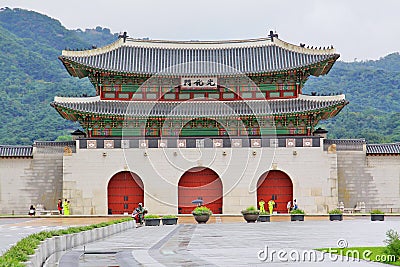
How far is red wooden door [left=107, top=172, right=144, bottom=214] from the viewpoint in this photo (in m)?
45.1

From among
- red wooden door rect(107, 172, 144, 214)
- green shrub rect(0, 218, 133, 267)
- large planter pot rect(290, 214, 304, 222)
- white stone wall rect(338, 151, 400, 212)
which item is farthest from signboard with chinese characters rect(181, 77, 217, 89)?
green shrub rect(0, 218, 133, 267)

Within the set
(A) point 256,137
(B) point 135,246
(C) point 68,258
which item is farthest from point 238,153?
(C) point 68,258

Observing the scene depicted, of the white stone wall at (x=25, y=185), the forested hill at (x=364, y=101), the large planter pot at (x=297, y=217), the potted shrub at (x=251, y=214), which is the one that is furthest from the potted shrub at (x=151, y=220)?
the forested hill at (x=364, y=101)

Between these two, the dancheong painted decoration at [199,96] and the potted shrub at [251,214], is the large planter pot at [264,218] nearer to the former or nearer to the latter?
the potted shrub at [251,214]

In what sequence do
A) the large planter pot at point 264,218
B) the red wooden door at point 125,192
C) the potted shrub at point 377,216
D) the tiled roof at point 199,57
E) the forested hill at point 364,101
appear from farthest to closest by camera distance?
the forested hill at point 364,101 < the tiled roof at point 199,57 < the red wooden door at point 125,192 < the potted shrub at point 377,216 < the large planter pot at point 264,218

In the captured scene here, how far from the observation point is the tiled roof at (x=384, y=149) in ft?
151

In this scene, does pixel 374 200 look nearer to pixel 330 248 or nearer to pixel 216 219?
pixel 216 219

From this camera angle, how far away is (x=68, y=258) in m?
17.0

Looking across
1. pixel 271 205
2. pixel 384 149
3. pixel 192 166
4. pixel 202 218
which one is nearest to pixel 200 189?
pixel 192 166

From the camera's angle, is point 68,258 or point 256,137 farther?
point 256,137

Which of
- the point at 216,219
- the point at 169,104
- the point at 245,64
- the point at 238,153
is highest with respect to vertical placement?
the point at 245,64

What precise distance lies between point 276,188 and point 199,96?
9.16m

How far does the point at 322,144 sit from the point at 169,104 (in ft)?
37.5

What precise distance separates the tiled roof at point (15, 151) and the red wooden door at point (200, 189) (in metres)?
11.2
